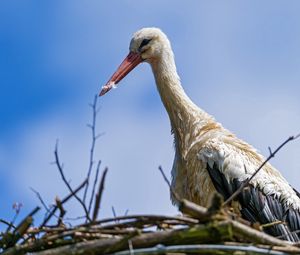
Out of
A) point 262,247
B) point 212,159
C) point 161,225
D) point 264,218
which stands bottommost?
point 262,247

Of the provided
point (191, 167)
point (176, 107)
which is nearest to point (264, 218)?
point (191, 167)

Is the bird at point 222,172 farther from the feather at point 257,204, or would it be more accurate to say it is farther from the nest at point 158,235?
the nest at point 158,235

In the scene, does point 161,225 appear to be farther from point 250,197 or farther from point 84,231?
point 250,197

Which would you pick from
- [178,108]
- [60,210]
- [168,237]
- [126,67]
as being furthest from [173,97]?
[168,237]

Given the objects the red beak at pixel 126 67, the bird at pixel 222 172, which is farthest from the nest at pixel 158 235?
the red beak at pixel 126 67

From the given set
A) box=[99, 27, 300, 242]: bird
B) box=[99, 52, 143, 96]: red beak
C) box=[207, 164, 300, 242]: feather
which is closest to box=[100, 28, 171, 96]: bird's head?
box=[99, 52, 143, 96]: red beak

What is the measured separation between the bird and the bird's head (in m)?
0.61

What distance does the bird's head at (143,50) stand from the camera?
27.9 feet

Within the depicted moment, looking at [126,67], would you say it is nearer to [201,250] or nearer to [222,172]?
[222,172]

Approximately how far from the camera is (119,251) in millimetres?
4383

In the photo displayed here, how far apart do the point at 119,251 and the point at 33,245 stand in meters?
0.51

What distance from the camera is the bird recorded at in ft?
23.9

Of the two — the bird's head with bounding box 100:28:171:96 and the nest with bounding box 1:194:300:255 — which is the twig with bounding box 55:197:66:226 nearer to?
the nest with bounding box 1:194:300:255

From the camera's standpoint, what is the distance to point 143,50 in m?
8.53
